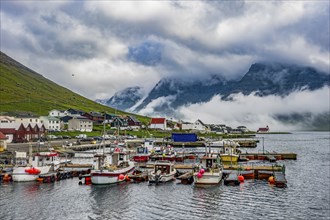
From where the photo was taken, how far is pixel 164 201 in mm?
54500

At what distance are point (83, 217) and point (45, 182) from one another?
85.2ft

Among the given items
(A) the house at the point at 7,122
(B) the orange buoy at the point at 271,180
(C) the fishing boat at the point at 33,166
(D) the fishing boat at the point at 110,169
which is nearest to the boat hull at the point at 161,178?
(D) the fishing boat at the point at 110,169

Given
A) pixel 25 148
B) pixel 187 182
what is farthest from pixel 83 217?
pixel 25 148

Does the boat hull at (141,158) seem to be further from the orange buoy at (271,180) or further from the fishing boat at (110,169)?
the orange buoy at (271,180)

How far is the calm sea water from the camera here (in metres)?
47.9

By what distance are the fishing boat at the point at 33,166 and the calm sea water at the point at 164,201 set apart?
266 centimetres

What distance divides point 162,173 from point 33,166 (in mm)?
24979

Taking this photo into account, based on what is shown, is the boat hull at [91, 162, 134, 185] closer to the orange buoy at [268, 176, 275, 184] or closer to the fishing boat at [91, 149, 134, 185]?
the fishing boat at [91, 149, 134, 185]

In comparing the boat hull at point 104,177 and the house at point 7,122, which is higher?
the house at point 7,122

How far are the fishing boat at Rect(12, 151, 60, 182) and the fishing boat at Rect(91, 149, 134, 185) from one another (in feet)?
37.0

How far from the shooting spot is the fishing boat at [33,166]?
231 feet

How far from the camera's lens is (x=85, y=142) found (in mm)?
158250

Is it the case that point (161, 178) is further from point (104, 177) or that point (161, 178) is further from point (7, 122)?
point (7, 122)

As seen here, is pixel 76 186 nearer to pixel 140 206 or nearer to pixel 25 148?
pixel 140 206
